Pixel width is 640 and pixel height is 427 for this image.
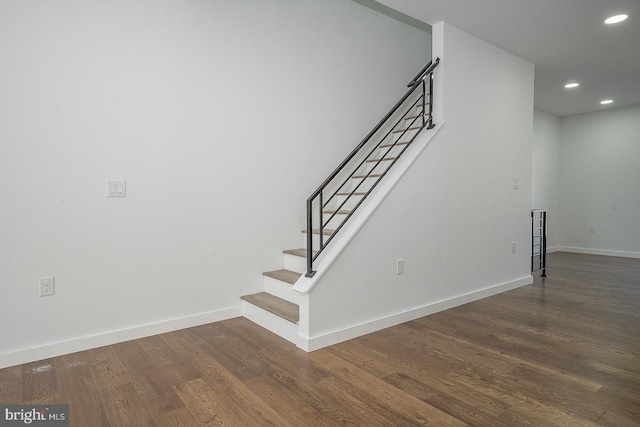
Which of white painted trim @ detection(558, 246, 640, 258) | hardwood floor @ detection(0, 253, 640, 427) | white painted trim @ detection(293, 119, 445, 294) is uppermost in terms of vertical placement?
white painted trim @ detection(293, 119, 445, 294)

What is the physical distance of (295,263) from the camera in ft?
A: 12.1

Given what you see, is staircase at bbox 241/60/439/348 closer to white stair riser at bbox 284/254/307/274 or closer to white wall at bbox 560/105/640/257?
white stair riser at bbox 284/254/307/274

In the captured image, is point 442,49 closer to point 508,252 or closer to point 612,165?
point 508,252

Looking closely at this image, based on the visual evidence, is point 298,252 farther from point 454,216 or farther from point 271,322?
point 454,216

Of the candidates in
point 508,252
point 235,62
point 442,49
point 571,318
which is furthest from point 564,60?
point 235,62

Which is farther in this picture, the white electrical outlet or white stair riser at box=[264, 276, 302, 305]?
white stair riser at box=[264, 276, 302, 305]

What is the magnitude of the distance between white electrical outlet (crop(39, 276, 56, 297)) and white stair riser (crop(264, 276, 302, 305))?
66.4 inches

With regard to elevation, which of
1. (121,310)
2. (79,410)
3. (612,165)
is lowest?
(79,410)

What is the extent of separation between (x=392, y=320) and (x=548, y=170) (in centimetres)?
626

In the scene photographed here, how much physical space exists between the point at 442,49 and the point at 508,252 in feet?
8.23

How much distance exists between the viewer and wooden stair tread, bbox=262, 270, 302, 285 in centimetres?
341

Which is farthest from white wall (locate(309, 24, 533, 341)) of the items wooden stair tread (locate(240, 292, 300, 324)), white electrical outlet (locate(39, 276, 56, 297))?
white electrical outlet (locate(39, 276, 56, 297))

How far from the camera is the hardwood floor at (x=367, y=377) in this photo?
77.0 inches

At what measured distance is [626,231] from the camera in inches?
281
